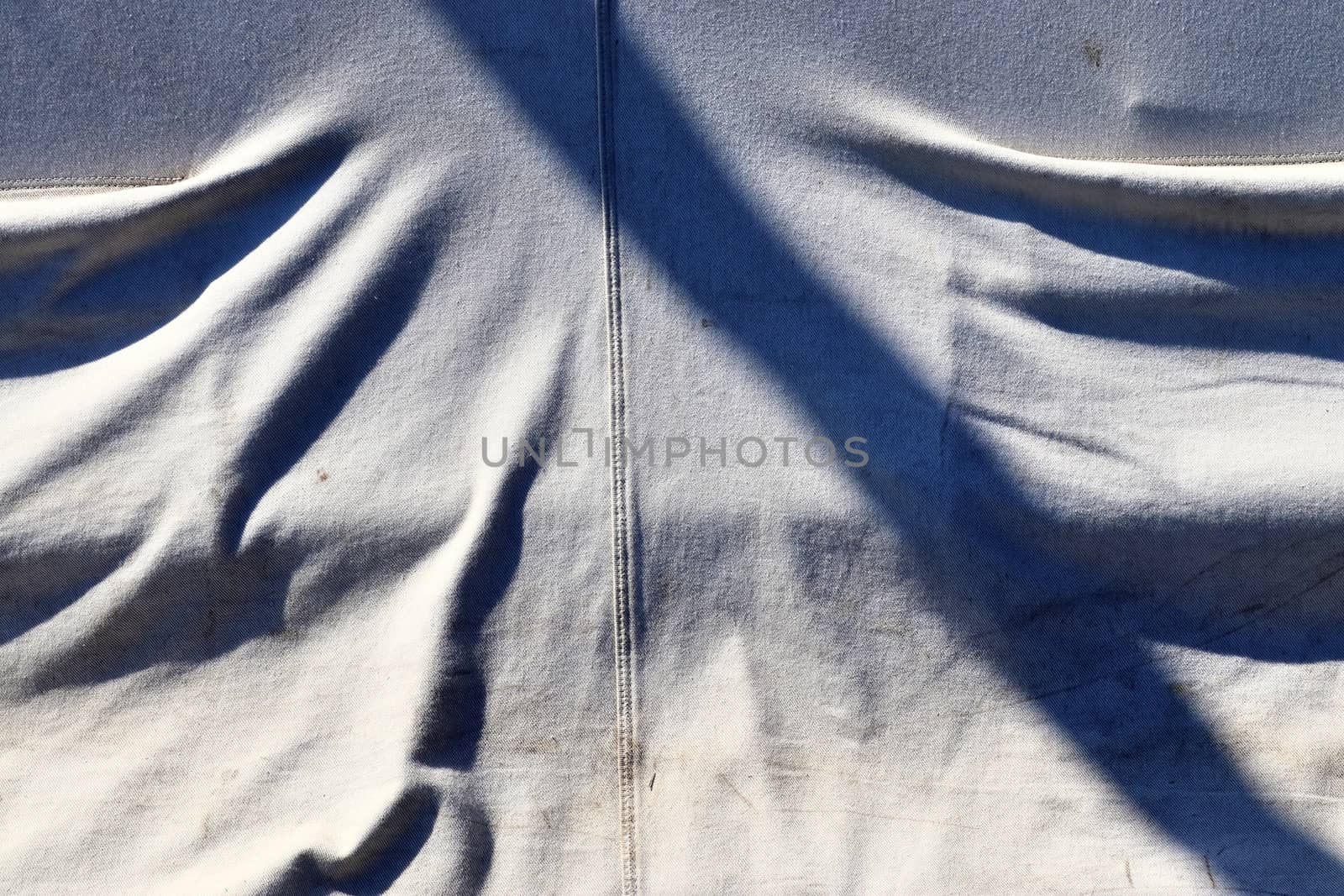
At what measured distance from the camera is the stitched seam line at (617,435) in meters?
1.05

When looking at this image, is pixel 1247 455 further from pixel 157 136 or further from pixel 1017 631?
pixel 157 136

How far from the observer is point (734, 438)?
1.05 meters

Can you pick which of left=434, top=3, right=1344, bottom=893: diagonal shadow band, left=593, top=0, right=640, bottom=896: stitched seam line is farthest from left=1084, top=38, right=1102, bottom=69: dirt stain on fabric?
left=593, top=0, right=640, bottom=896: stitched seam line

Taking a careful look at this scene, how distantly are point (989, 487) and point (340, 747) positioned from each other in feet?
2.45

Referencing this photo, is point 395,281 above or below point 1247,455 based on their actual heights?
above

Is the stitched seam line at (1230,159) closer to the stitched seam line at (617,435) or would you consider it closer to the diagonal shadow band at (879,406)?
the diagonal shadow band at (879,406)

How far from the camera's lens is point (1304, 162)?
3.48 feet

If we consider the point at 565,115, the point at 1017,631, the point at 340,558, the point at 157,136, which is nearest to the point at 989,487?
the point at 1017,631

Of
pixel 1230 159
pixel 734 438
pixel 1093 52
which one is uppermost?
pixel 1093 52

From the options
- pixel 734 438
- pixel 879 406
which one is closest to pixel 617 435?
pixel 734 438

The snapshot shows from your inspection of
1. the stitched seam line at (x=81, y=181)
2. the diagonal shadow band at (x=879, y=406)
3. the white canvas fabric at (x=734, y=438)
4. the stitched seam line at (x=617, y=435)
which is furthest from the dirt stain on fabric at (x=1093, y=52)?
the stitched seam line at (x=81, y=181)

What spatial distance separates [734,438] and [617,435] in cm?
12

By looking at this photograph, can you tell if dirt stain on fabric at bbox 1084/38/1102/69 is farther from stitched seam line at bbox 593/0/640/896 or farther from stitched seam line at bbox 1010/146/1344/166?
stitched seam line at bbox 593/0/640/896

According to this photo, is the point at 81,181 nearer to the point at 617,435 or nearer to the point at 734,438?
the point at 617,435
